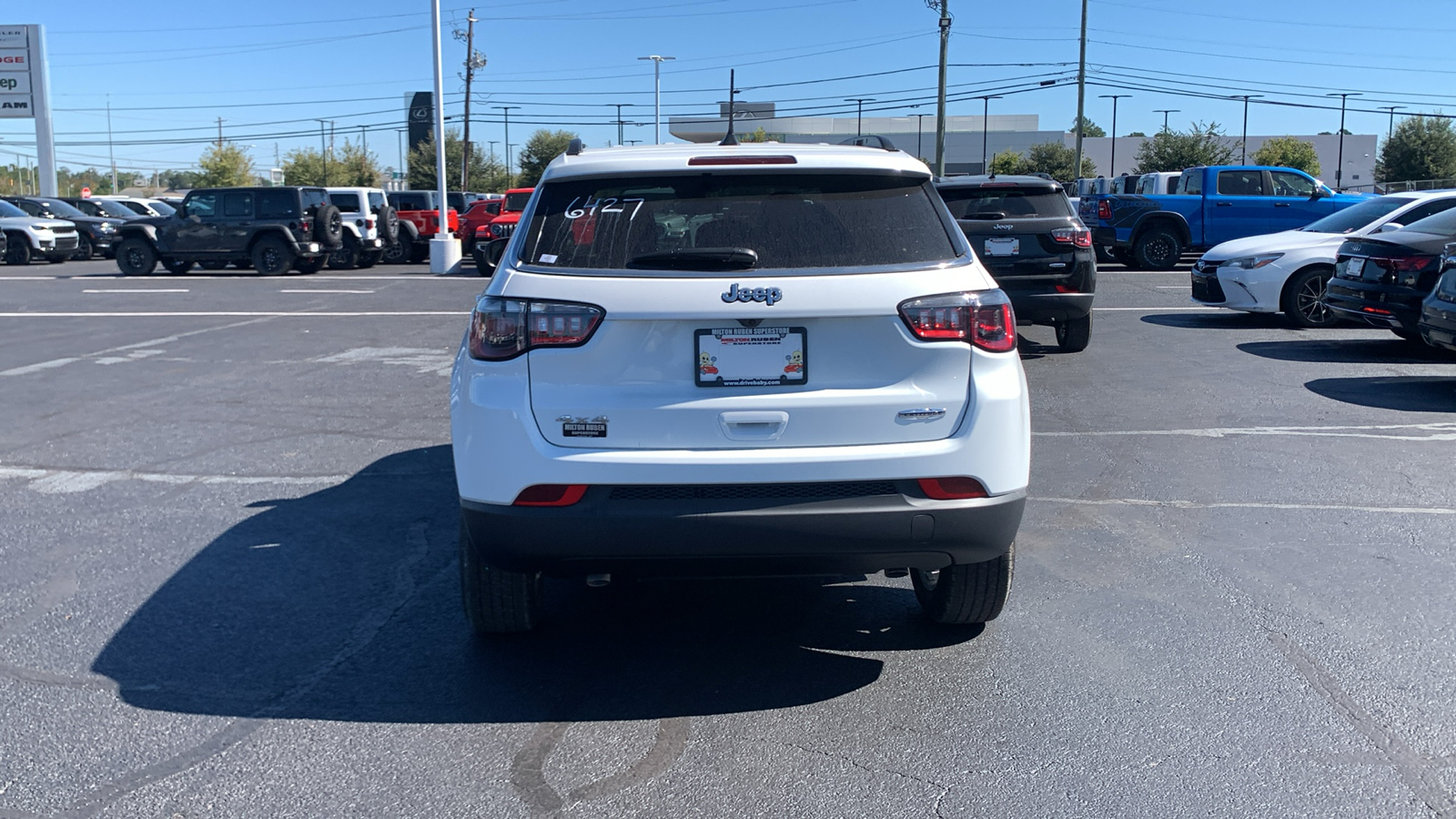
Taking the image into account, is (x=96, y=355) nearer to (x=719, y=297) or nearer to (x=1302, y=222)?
(x=719, y=297)

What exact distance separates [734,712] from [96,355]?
1056cm

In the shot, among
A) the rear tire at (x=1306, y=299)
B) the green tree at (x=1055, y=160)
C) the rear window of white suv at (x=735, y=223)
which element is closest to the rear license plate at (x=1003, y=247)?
the rear tire at (x=1306, y=299)

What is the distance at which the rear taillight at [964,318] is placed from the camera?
11.8 feet

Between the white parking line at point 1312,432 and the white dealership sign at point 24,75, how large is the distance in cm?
4802

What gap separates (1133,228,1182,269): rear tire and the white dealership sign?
135 ft

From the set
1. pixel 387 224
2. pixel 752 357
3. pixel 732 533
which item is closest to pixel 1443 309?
pixel 752 357

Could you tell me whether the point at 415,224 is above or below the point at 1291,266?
above

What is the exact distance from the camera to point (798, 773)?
3303 mm

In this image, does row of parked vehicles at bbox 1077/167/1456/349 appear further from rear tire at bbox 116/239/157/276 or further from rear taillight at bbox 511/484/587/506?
rear tire at bbox 116/239/157/276

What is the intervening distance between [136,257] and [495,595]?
79.1 feet

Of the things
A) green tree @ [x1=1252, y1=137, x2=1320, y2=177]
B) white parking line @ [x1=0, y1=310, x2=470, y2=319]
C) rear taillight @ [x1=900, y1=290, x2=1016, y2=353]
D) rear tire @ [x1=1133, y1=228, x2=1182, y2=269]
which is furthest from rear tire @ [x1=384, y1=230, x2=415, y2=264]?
green tree @ [x1=1252, y1=137, x2=1320, y2=177]

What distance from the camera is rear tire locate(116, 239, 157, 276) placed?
979 inches

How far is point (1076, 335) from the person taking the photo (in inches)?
465

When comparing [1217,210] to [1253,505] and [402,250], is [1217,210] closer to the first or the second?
[1253,505]
